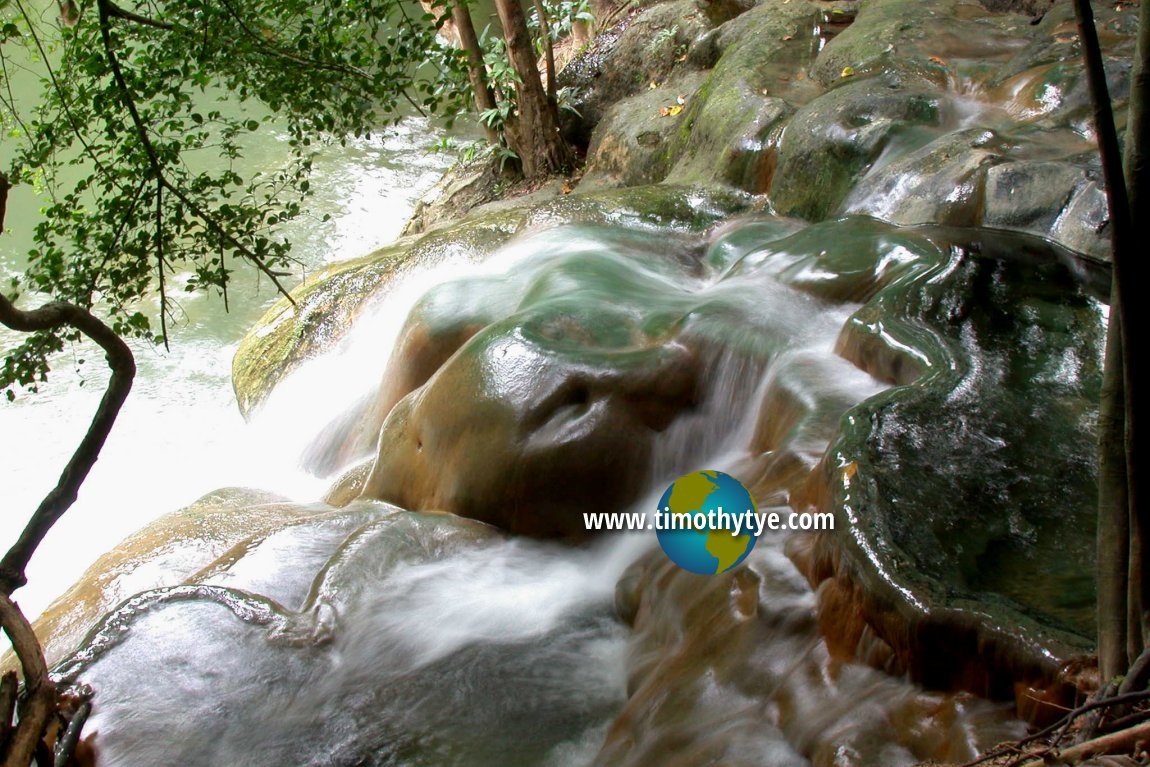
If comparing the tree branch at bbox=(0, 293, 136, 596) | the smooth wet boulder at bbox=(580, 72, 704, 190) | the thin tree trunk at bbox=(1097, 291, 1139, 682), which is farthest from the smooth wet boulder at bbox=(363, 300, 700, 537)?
the smooth wet boulder at bbox=(580, 72, 704, 190)

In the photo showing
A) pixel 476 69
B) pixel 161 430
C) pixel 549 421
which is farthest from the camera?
pixel 476 69

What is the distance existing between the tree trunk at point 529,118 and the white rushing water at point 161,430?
1.44 metres

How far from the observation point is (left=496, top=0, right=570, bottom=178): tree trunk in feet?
30.3

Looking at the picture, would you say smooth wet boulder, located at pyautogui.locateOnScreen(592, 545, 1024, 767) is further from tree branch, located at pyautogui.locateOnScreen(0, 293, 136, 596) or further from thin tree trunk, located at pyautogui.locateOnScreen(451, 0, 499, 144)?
thin tree trunk, located at pyautogui.locateOnScreen(451, 0, 499, 144)

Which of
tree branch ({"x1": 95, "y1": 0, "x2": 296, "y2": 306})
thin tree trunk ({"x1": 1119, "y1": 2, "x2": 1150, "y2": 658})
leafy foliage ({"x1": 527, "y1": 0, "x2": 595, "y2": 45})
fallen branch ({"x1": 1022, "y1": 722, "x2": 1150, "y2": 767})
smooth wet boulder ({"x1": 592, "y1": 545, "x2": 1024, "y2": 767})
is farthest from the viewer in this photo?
leafy foliage ({"x1": 527, "y1": 0, "x2": 595, "y2": 45})

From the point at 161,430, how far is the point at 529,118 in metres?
4.63

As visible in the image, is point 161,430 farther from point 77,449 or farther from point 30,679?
point 30,679

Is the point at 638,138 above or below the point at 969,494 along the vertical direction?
above

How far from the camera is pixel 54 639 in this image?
3.96m

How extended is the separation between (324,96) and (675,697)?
9.48ft

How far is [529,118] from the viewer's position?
9781 millimetres

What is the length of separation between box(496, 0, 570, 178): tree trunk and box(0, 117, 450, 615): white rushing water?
56.7 inches

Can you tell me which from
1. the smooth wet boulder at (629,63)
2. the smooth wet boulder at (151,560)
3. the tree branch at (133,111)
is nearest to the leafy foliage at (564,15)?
the smooth wet boulder at (629,63)

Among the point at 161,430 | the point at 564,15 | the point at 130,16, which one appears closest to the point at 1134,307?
the point at 130,16
